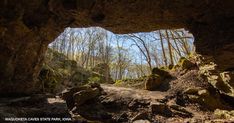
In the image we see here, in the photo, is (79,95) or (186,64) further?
(186,64)

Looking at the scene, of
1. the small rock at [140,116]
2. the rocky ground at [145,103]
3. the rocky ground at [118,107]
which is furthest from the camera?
the small rock at [140,116]

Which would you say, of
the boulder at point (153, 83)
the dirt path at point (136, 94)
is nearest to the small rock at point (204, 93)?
the dirt path at point (136, 94)

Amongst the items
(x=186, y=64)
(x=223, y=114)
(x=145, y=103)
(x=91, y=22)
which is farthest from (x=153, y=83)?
(x=91, y=22)

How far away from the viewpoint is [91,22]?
7.81 metres

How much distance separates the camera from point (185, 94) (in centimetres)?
1015

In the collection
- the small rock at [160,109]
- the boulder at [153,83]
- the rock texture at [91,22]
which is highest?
the rock texture at [91,22]

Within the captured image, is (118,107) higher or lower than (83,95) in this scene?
lower

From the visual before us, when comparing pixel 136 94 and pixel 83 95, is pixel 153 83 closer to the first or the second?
pixel 136 94

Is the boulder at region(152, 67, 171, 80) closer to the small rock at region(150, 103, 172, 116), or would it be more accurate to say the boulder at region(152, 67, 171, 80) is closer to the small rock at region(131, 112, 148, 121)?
the small rock at region(150, 103, 172, 116)

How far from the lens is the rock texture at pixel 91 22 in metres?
→ 6.17

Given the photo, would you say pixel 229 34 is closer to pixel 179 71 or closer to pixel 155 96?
pixel 155 96

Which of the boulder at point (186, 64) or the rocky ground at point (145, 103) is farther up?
the boulder at point (186, 64)

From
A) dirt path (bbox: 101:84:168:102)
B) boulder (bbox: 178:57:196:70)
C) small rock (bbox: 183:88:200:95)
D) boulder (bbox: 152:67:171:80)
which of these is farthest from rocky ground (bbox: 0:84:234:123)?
boulder (bbox: 178:57:196:70)

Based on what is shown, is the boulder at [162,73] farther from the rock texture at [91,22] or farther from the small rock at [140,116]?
the rock texture at [91,22]
